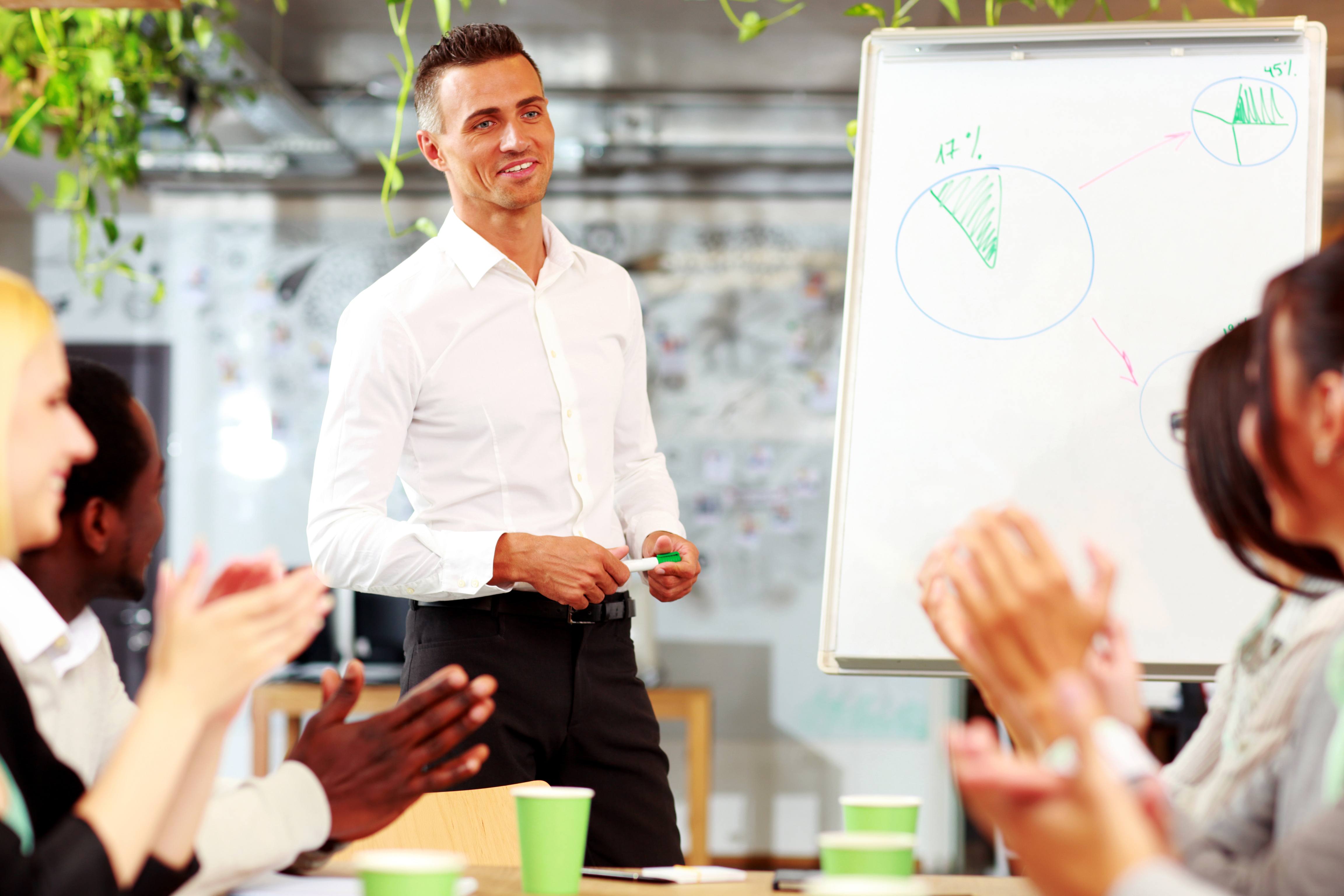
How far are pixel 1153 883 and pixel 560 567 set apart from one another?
1230mm

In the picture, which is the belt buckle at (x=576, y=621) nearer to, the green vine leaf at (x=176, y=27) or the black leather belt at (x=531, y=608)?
the black leather belt at (x=531, y=608)

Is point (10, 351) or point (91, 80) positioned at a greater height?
point (91, 80)

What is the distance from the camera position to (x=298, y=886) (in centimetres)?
110

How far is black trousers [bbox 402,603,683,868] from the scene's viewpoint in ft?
6.06

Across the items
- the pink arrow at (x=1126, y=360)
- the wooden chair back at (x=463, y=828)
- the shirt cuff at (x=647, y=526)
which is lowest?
the wooden chair back at (x=463, y=828)

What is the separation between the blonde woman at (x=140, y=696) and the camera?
0.79 metres

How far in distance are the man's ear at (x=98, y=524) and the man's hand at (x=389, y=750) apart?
0.73 feet

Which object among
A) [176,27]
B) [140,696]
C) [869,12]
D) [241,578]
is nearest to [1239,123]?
[869,12]

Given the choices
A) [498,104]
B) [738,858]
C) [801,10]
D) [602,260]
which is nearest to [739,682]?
[738,858]

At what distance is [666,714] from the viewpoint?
4.68 meters

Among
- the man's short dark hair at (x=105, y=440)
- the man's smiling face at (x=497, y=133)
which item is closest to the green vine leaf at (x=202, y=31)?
the man's smiling face at (x=497, y=133)

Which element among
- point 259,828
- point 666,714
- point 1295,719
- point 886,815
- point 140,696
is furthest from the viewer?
point 666,714

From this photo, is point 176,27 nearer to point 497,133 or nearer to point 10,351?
point 497,133

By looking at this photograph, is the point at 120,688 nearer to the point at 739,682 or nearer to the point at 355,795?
the point at 355,795
